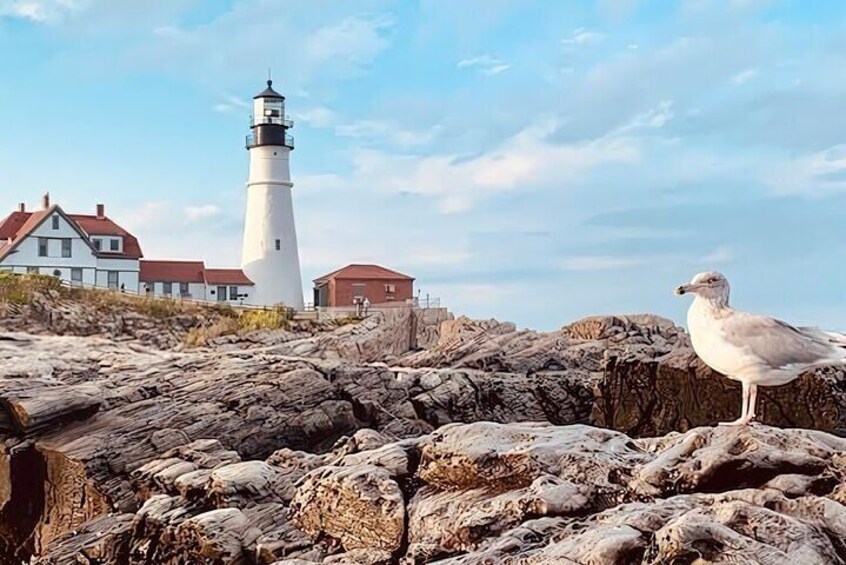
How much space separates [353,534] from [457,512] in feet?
5.01

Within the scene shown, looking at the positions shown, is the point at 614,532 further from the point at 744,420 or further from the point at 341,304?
the point at 341,304

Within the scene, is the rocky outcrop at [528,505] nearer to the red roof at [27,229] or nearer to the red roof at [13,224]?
the red roof at [27,229]

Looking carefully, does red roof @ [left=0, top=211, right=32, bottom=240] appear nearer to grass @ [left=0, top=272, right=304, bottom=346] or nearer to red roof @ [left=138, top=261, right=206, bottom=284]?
red roof @ [left=138, top=261, right=206, bottom=284]

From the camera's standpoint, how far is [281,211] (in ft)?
172

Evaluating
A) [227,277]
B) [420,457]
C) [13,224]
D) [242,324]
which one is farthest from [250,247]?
[420,457]

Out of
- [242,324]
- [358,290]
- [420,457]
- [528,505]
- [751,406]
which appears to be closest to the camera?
[528,505]

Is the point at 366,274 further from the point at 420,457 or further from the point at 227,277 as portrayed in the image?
the point at 420,457

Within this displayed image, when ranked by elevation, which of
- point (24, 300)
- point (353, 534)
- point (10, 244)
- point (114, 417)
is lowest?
point (353, 534)

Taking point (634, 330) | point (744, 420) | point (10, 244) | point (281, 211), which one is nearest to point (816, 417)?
point (634, 330)

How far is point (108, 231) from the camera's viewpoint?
52094mm

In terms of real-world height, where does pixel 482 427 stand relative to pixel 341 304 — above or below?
below

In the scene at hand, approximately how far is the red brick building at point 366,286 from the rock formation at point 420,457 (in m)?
21.1

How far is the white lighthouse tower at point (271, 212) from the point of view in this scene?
172 feet

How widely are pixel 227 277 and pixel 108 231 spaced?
6.55 m
